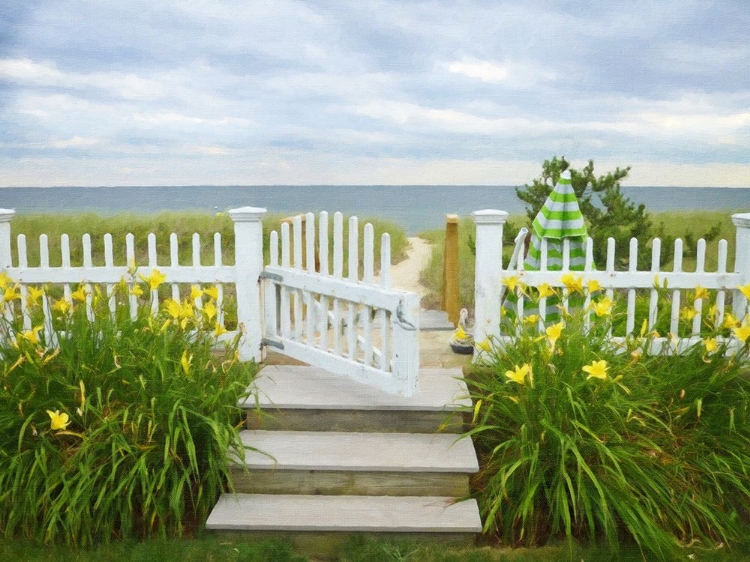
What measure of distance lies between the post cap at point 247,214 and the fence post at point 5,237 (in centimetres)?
181

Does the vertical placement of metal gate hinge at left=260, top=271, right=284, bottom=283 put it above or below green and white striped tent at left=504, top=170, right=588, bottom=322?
below

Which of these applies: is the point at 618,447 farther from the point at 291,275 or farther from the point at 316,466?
the point at 291,275

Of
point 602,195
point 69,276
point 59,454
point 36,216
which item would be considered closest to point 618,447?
point 59,454

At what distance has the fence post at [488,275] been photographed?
479 centimetres

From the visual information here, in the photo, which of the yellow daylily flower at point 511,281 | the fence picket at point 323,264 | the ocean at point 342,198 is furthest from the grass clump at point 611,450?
the ocean at point 342,198

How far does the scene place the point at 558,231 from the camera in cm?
502

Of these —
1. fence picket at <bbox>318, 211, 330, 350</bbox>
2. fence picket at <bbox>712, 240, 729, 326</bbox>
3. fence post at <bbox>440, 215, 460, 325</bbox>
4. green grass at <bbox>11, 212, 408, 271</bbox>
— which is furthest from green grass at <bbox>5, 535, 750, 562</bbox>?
green grass at <bbox>11, 212, 408, 271</bbox>

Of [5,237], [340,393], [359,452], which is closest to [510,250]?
[340,393]

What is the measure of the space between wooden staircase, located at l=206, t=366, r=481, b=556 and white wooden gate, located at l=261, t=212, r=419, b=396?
17 centimetres

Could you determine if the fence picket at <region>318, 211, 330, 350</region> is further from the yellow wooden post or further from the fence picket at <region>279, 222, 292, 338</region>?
the yellow wooden post

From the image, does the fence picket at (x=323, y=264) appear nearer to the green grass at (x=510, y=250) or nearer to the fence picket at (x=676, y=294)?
the fence picket at (x=676, y=294)

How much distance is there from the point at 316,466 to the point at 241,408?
2.34 feet

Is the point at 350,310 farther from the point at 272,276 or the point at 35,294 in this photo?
the point at 35,294

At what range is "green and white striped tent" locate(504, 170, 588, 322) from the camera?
16.4 feet
